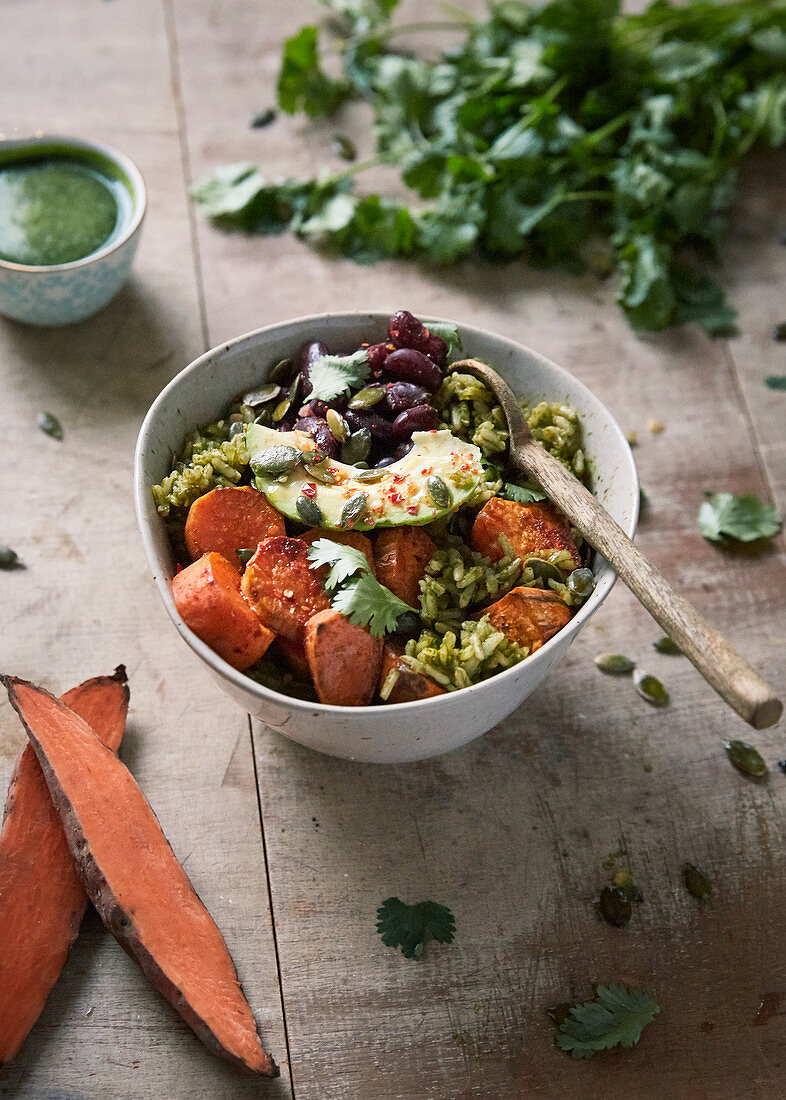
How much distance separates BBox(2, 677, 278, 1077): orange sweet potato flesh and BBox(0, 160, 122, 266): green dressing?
1.12 m

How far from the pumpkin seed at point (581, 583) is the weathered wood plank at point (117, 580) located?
71 cm

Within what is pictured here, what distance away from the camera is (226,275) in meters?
2.50

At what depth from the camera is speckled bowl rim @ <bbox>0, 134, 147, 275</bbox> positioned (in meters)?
2.12

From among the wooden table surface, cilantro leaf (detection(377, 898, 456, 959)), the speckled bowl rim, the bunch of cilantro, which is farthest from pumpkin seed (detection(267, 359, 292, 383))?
cilantro leaf (detection(377, 898, 456, 959))

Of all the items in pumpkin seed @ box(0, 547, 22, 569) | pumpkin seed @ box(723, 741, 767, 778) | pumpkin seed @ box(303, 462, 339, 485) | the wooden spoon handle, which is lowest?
pumpkin seed @ box(723, 741, 767, 778)

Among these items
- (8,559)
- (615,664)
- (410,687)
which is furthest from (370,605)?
(8,559)

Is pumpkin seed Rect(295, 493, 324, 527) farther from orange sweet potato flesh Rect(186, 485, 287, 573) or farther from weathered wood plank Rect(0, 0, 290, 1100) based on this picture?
weathered wood plank Rect(0, 0, 290, 1100)

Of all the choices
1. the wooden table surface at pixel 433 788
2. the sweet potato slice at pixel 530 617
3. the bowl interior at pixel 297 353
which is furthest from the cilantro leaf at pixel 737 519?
the sweet potato slice at pixel 530 617

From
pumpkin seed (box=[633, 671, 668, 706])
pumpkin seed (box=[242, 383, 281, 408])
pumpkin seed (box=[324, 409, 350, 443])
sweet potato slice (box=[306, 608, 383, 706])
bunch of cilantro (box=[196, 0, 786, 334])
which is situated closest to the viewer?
sweet potato slice (box=[306, 608, 383, 706])

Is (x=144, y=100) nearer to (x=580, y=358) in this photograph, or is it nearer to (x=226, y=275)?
(x=226, y=275)

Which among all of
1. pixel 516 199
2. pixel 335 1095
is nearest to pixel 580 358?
pixel 516 199

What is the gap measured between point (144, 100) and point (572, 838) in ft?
7.82

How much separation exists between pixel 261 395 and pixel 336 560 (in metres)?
0.46

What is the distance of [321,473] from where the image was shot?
5.20 feet
